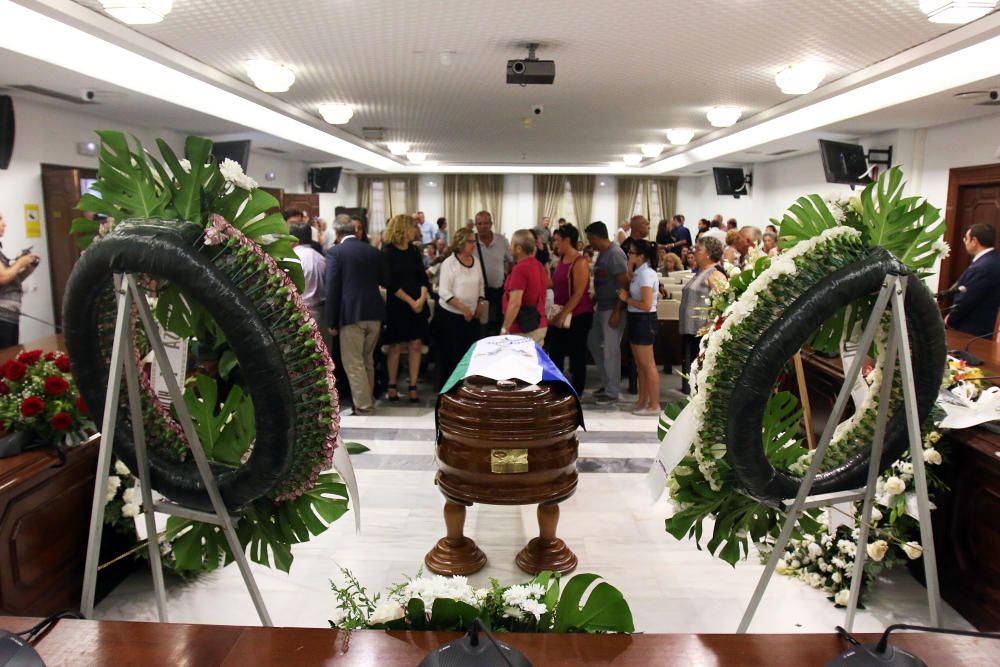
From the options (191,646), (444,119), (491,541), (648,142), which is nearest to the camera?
(191,646)

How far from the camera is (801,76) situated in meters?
5.61

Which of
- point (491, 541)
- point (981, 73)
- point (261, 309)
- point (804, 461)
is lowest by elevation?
point (491, 541)

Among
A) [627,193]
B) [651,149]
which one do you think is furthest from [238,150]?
[627,193]

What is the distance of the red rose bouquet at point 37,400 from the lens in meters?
2.33

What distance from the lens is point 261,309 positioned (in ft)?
4.51

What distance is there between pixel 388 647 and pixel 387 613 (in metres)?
0.09

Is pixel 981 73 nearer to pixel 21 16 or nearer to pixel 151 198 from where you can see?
pixel 151 198

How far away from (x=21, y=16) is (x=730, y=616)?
5.50 m

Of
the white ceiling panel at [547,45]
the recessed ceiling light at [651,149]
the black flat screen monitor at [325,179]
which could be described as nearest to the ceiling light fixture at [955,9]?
the white ceiling panel at [547,45]

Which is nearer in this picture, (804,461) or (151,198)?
(151,198)

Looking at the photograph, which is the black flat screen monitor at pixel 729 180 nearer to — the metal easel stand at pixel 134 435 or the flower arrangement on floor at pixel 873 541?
the flower arrangement on floor at pixel 873 541

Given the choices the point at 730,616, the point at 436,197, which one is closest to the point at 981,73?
the point at 730,616

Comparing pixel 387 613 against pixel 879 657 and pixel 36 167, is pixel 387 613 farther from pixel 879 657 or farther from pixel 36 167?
pixel 36 167

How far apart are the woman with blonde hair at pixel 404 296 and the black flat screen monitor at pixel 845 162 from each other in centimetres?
543
